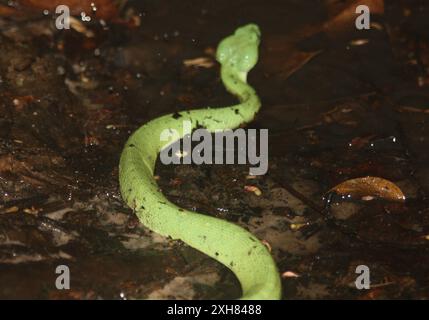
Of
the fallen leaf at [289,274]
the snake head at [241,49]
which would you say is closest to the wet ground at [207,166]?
the fallen leaf at [289,274]

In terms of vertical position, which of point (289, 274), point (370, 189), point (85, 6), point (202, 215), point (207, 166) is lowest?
point (289, 274)

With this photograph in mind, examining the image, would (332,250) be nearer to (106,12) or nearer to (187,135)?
(187,135)

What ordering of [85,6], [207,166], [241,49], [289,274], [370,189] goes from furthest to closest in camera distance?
1. [85,6]
2. [241,49]
3. [207,166]
4. [370,189]
5. [289,274]

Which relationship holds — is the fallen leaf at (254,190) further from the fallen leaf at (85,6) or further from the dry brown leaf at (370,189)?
the fallen leaf at (85,6)

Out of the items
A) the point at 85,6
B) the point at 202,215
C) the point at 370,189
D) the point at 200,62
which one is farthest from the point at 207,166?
the point at 85,6

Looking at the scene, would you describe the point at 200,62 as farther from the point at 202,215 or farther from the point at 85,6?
the point at 202,215

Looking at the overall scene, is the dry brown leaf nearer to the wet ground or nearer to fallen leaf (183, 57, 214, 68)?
the wet ground
